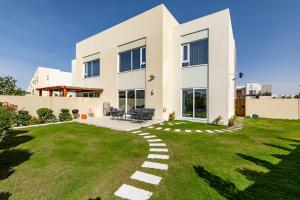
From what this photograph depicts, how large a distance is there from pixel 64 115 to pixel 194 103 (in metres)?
10.6

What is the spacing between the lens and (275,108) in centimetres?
1584

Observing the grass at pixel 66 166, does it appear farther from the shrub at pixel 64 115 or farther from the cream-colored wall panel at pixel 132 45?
the cream-colored wall panel at pixel 132 45

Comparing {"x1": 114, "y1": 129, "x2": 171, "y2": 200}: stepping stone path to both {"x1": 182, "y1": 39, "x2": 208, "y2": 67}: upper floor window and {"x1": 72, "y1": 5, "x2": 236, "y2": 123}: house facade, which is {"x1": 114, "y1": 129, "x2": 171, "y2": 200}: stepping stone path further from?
{"x1": 182, "y1": 39, "x2": 208, "y2": 67}: upper floor window

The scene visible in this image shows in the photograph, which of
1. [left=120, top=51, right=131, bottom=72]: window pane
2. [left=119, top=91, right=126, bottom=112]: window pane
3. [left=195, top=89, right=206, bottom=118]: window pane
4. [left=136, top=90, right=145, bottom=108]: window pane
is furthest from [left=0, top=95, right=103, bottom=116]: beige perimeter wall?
[left=195, top=89, right=206, bottom=118]: window pane

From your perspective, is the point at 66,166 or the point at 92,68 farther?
the point at 92,68

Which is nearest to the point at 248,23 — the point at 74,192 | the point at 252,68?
the point at 252,68

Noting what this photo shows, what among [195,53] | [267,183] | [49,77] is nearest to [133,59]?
[195,53]

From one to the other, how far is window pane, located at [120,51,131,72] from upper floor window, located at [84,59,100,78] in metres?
3.86

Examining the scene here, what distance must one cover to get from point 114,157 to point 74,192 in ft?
6.25

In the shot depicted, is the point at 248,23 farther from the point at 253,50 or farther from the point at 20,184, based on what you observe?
the point at 20,184

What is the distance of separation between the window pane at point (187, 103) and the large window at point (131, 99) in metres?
3.42

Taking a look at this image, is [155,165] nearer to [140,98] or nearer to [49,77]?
[140,98]

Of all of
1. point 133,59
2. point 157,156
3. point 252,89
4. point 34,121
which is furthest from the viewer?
point 252,89

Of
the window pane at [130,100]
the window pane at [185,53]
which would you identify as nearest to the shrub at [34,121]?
the window pane at [130,100]
